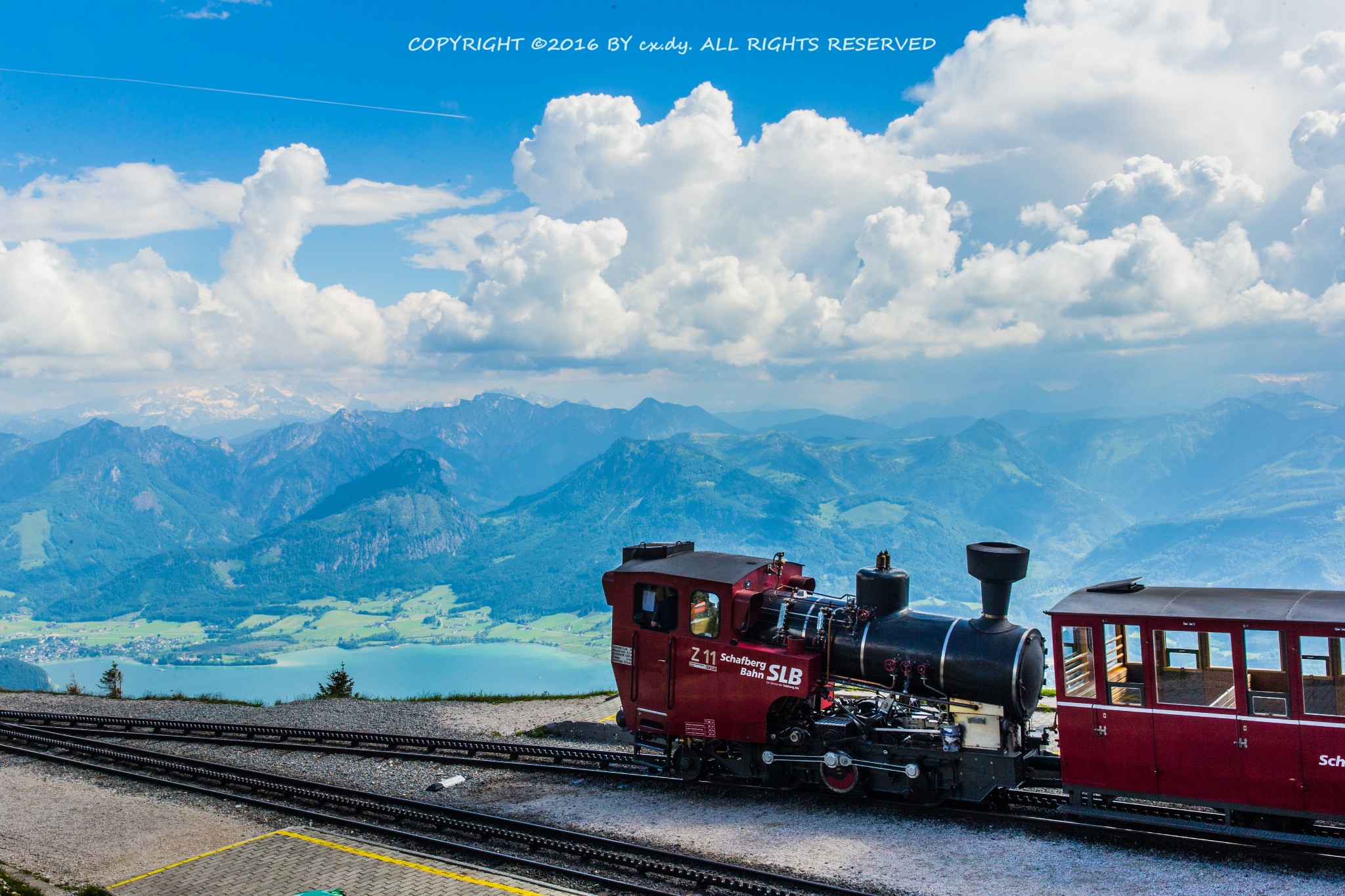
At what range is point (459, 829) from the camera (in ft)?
49.2

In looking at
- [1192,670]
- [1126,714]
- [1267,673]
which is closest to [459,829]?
[1126,714]

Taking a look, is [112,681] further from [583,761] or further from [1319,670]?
[1319,670]

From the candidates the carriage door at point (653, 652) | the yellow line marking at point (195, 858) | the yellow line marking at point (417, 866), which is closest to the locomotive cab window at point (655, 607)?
the carriage door at point (653, 652)

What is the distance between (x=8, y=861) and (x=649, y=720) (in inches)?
442

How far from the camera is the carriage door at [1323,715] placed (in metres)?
11.4

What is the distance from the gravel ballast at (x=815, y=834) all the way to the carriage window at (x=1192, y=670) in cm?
220

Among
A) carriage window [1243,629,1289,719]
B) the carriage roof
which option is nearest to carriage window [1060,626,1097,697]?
the carriage roof

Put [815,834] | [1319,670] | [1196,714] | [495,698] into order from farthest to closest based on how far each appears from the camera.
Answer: [495,698] < [815,834] < [1196,714] < [1319,670]

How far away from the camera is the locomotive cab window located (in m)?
17.0

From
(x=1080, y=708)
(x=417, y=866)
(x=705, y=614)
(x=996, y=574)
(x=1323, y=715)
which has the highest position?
(x=996, y=574)

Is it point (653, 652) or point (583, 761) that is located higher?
point (653, 652)

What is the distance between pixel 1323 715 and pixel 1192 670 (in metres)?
1.65

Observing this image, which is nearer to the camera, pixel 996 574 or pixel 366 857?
pixel 366 857

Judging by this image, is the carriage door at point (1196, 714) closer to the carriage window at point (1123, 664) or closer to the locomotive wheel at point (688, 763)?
the carriage window at point (1123, 664)
